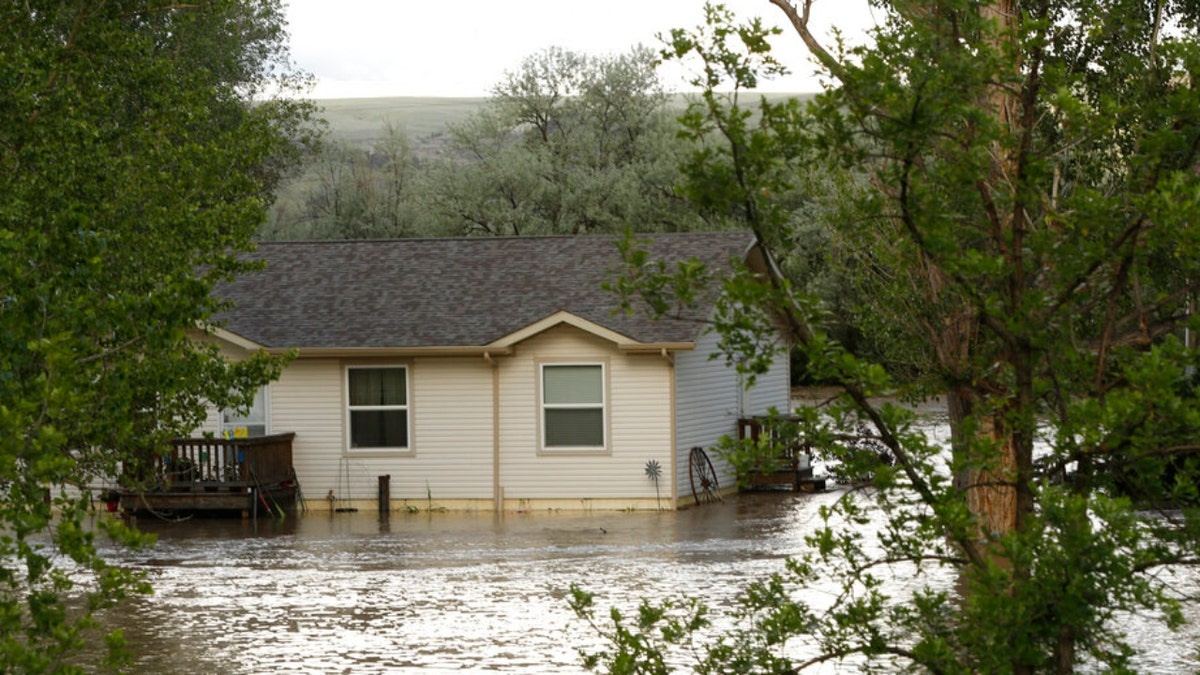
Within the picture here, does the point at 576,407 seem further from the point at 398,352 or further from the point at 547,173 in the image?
the point at 547,173

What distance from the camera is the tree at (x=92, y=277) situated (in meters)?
6.21

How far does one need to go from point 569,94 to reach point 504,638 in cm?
4321

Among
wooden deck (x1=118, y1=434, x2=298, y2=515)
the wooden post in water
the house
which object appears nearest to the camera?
wooden deck (x1=118, y1=434, x2=298, y2=515)

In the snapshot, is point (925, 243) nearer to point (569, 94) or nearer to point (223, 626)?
point (223, 626)

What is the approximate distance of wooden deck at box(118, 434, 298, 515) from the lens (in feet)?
89.8

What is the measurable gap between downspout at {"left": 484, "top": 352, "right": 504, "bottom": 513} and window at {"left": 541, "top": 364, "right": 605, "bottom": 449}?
31.0 inches

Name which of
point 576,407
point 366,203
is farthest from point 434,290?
point 366,203

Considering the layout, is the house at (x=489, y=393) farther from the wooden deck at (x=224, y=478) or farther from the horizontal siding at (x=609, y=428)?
the wooden deck at (x=224, y=478)

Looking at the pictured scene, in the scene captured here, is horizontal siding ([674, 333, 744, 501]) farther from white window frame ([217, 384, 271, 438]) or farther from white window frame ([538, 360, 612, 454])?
white window frame ([217, 384, 271, 438])

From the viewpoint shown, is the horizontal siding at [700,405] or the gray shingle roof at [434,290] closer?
the horizontal siding at [700,405]

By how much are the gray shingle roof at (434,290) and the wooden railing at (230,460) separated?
192 cm

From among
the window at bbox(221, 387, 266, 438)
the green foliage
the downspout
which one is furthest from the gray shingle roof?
the green foliage

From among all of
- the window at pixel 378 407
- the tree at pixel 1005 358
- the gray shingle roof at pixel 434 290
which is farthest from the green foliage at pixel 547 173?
the tree at pixel 1005 358

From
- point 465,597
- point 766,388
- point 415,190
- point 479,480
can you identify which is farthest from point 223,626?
point 415,190
